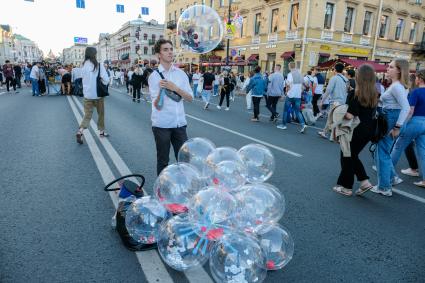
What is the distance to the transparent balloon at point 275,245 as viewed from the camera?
7.86ft

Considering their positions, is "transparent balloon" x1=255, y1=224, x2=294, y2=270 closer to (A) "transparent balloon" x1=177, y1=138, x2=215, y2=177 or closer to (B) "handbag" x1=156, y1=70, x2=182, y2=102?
(A) "transparent balloon" x1=177, y1=138, x2=215, y2=177

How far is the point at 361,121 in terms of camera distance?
4.05 m

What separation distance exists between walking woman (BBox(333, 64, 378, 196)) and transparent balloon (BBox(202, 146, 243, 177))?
5.90 ft

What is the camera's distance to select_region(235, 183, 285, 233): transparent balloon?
246 centimetres

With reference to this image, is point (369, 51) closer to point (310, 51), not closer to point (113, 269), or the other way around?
point (310, 51)

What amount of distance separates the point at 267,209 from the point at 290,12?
2777cm

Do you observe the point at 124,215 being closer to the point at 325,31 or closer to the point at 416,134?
the point at 416,134

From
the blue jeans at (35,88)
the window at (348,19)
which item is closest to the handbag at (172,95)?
the blue jeans at (35,88)

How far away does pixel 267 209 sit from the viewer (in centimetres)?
259

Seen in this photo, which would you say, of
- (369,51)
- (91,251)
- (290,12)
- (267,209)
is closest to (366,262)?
(267,209)

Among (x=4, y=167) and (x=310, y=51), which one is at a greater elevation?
(x=310, y=51)

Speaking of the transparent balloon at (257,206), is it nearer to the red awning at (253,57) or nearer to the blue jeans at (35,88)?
the blue jeans at (35,88)

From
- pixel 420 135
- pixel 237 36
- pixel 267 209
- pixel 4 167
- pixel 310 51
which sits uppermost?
pixel 237 36

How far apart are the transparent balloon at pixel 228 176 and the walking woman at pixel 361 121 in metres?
1.92
